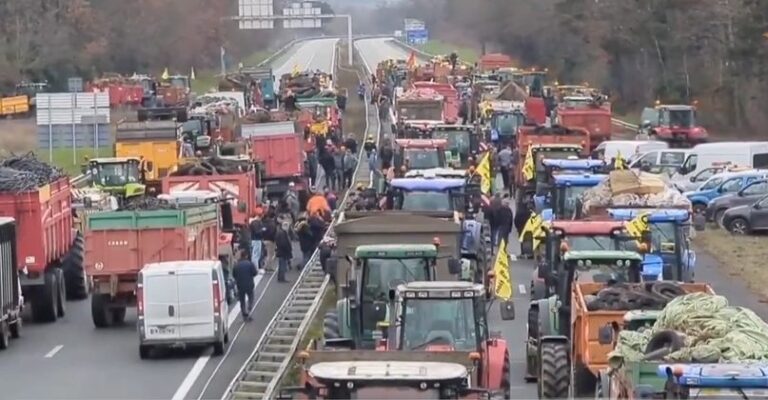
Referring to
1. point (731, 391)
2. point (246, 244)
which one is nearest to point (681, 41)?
point (246, 244)

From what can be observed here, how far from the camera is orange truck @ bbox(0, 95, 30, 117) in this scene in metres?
93.2

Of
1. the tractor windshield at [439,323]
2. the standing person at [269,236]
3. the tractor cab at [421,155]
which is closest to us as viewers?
the tractor windshield at [439,323]

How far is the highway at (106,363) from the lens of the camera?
26094 mm

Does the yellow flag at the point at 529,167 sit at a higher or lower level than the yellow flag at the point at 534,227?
higher

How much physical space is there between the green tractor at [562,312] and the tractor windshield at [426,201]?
8946mm

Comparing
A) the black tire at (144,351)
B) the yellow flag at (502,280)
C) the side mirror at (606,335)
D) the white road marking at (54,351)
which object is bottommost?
the white road marking at (54,351)

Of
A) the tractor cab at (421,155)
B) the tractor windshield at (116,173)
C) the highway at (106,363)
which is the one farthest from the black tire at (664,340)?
the tractor windshield at (116,173)

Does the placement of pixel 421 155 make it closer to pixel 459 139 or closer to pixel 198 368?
pixel 459 139

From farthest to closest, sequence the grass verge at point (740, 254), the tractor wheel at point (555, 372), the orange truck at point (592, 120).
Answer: the orange truck at point (592, 120)
the grass verge at point (740, 254)
the tractor wheel at point (555, 372)

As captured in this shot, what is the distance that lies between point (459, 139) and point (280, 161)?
20.9ft

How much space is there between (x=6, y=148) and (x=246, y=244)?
42716mm

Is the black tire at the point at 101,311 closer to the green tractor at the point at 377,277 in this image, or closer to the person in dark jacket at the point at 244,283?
the person in dark jacket at the point at 244,283

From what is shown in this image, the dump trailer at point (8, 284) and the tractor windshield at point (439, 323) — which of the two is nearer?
the tractor windshield at point (439, 323)

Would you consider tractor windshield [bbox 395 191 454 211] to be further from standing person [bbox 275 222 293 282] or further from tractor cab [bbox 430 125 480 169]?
tractor cab [bbox 430 125 480 169]
